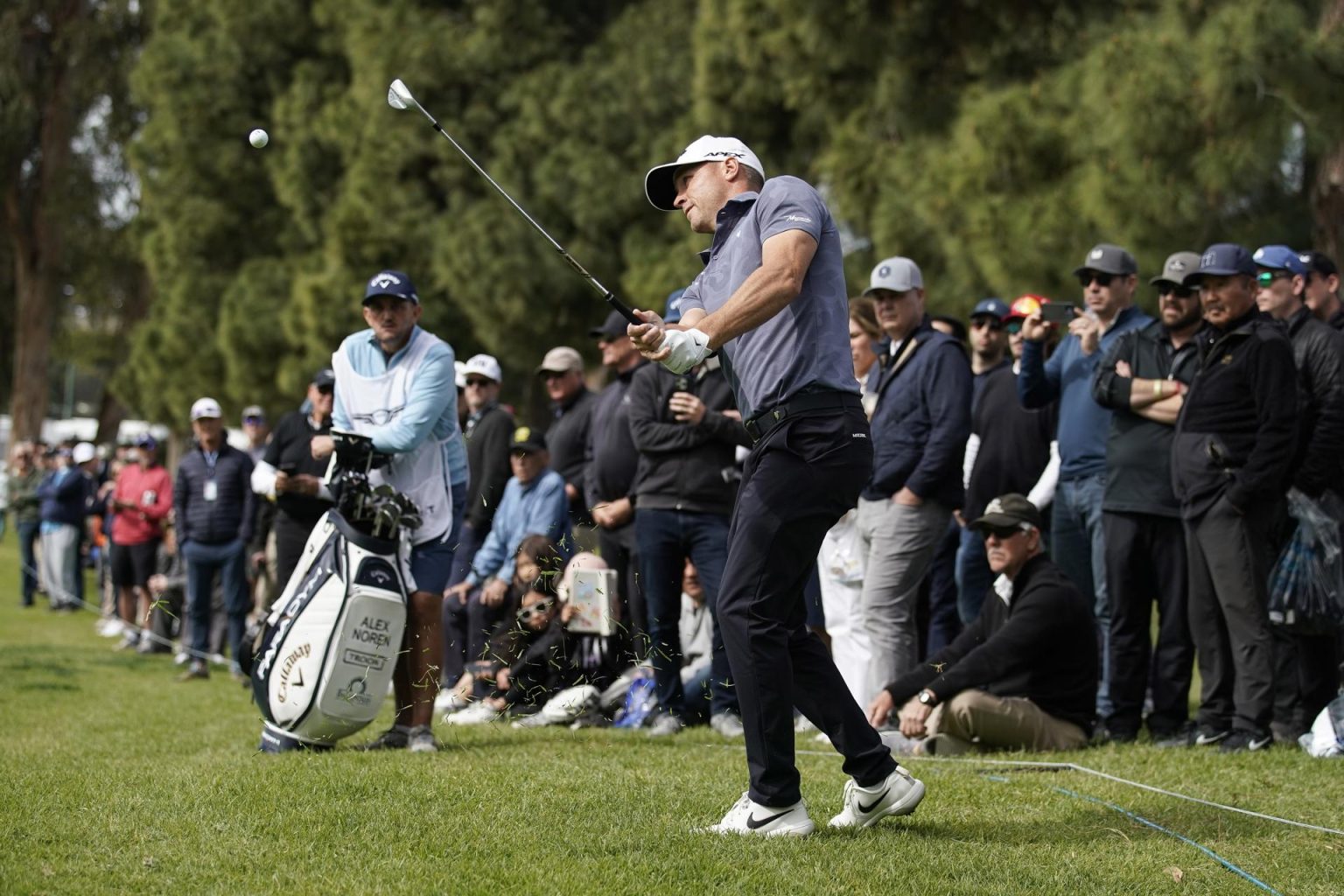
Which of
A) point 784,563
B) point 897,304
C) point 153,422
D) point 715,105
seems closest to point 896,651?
point 897,304

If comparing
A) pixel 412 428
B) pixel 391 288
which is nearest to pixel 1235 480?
pixel 412 428

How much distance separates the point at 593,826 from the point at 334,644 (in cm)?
243

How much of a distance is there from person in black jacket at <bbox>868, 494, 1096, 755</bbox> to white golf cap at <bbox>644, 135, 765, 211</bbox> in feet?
10.3

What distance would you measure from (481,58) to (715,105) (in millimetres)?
5877

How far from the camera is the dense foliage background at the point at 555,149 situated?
44.1ft

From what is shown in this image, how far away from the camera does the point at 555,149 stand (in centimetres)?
2381

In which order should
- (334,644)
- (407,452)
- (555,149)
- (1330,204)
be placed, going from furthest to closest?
(555,149) < (1330,204) < (407,452) < (334,644)

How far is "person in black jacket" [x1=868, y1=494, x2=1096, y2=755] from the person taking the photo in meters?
A: 8.00

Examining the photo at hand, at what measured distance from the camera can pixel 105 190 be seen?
3797 cm

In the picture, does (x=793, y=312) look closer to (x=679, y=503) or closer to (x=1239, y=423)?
A: (x=1239, y=423)

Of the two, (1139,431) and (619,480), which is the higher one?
(1139,431)

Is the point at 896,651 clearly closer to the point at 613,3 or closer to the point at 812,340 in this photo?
the point at 812,340

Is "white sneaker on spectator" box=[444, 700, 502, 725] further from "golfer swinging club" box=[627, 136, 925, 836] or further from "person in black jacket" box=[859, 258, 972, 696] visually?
"golfer swinging club" box=[627, 136, 925, 836]

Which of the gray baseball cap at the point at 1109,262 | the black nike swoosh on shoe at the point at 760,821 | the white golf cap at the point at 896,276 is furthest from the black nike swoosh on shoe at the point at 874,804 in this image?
the gray baseball cap at the point at 1109,262
